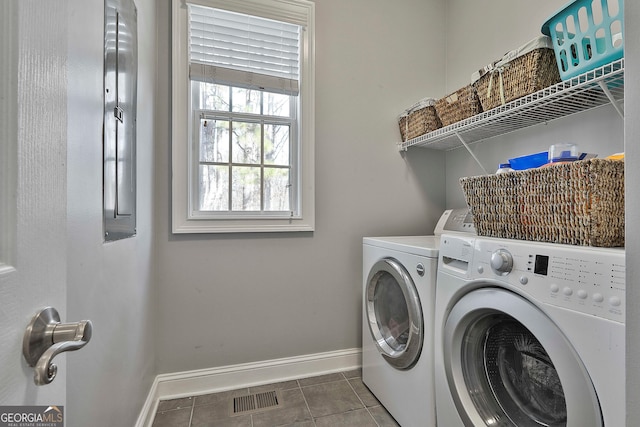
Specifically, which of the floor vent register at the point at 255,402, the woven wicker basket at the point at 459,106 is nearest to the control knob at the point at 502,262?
the woven wicker basket at the point at 459,106

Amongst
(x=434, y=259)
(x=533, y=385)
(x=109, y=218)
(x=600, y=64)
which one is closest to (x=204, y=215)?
(x=109, y=218)

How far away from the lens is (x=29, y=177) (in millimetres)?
371

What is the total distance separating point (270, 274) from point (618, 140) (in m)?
1.85

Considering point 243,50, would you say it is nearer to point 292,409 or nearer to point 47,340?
point 47,340

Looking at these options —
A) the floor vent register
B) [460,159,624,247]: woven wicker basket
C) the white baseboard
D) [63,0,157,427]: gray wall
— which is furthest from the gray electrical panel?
[460,159,624,247]: woven wicker basket

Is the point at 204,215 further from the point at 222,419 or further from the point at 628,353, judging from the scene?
the point at 628,353

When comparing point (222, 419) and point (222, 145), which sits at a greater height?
point (222, 145)

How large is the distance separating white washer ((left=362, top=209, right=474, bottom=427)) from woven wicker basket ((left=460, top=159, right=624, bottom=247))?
1.00 feet

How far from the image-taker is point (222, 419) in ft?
4.94

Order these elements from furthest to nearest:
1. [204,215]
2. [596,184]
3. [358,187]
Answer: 1. [358,187]
2. [204,215]
3. [596,184]

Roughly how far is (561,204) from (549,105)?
2.07ft

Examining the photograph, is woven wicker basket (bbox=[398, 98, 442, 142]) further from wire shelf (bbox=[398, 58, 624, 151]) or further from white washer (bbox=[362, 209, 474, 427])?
white washer (bbox=[362, 209, 474, 427])

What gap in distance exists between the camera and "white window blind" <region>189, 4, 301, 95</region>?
175 cm

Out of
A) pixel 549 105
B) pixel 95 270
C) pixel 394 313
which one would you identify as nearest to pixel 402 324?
pixel 394 313
